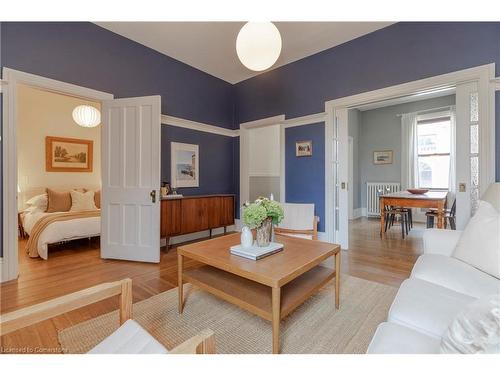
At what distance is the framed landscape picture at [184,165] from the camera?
13.2 feet

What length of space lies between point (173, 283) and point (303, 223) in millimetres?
A: 1871

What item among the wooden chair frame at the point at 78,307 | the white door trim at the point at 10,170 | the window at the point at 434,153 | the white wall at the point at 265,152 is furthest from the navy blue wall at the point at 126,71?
the window at the point at 434,153

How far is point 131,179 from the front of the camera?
3193mm

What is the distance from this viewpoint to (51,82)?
2.72 meters

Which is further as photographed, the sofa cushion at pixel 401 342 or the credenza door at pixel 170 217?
the credenza door at pixel 170 217

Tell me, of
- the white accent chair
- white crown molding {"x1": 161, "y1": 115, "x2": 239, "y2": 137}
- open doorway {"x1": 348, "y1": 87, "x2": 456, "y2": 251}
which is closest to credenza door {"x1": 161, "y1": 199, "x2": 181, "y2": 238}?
white crown molding {"x1": 161, "y1": 115, "x2": 239, "y2": 137}

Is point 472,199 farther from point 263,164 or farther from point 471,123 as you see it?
point 263,164

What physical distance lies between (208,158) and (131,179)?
65.1 inches

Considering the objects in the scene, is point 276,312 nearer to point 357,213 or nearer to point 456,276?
point 456,276

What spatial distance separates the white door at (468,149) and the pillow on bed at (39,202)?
6240 millimetres

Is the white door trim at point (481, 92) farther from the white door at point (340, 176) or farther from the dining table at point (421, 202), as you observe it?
the dining table at point (421, 202)

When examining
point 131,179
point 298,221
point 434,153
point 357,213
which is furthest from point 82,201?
point 434,153

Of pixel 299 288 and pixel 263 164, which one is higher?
pixel 263 164
